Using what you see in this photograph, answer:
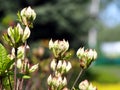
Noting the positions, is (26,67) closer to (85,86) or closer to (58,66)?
(58,66)

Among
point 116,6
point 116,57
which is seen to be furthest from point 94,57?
point 116,57

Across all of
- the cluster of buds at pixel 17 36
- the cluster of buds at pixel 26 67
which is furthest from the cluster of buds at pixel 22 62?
the cluster of buds at pixel 17 36

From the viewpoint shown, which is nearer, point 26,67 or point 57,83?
point 57,83

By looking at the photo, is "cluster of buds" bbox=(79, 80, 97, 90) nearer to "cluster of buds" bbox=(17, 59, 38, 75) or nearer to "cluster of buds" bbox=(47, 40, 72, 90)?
"cluster of buds" bbox=(47, 40, 72, 90)

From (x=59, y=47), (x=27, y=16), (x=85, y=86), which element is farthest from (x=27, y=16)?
(x=85, y=86)

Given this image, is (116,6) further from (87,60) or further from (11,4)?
(87,60)

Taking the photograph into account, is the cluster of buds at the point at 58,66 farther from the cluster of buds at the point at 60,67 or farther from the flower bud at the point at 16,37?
the flower bud at the point at 16,37
